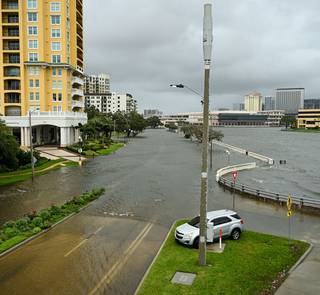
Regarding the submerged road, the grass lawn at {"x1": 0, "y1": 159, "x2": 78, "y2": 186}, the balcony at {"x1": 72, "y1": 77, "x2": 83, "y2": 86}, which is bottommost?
the grass lawn at {"x1": 0, "y1": 159, "x2": 78, "y2": 186}

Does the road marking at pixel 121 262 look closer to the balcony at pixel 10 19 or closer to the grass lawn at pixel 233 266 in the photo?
the grass lawn at pixel 233 266

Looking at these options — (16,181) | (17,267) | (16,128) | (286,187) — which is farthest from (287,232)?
(16,128)

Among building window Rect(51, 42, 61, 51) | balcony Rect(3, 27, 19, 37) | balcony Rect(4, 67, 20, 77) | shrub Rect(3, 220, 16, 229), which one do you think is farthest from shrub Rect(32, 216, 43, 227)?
balcony Rect(3, 27, 19, 37)

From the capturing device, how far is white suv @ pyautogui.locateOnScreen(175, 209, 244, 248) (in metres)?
17.7

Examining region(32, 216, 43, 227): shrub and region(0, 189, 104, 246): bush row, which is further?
region(32, 216, 43, 227): shrub

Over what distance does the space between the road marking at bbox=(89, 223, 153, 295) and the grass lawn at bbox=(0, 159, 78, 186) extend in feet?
76.0

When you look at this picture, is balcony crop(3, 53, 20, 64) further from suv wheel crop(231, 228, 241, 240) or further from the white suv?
suv wheel crop(231, 228, 241, 240)

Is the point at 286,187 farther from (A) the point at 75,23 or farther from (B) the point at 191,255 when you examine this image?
(A) the point at 75,23

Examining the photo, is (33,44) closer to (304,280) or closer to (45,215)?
(45,215)

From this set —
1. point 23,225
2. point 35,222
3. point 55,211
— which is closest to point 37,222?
point 35,222

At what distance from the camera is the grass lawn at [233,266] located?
13.1 metres

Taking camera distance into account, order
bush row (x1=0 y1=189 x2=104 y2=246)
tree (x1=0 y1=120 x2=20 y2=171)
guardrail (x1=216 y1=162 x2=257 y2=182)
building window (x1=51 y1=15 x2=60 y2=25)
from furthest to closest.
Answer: building window (x1=51 y1=15 x2=60 y2=25) → guardrail (x1=216 y1=162 x2=257 y2=182) → tree (x1=0 y1=120 x2=20 y2=171) → bush row (x1=0 y1=189 x2=104 y2=246)

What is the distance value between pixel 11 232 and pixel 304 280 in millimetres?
15316

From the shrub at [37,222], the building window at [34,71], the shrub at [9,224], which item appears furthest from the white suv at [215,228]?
the building window at [34,71]
